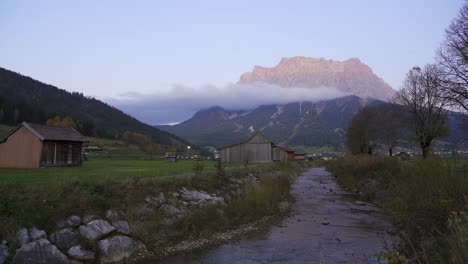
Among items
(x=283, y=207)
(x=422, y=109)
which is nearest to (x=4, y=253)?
(x=283, y=207)

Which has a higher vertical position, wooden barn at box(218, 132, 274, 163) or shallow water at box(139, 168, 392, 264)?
wooden barn at box(218, 132, 274, 163)

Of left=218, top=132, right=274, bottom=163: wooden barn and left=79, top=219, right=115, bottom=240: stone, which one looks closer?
left=79, top=219, right=115, bottom=240: stone

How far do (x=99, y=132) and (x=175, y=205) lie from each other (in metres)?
123

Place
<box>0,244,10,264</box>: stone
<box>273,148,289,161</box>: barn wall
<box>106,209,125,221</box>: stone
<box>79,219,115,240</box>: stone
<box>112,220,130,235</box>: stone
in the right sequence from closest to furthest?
<box>0,244,10,264</box>: stone, <box>79,219,115,240</box>: stone, <box>112,220,130,235</box>: stone, <box>106,209,125,221</box>: stone, <box>273,148,289,161</box>: barn wall

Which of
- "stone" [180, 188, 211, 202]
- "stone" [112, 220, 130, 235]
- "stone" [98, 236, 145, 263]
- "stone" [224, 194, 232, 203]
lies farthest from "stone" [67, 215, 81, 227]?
"stone" [224, 194, 232, 203]

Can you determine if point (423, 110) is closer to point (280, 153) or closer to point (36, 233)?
point (36, 233)

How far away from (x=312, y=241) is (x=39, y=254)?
11.3 m

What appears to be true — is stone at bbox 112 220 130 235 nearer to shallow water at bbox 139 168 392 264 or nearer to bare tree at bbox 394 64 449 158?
shallow water at bbox 139 168 392 264

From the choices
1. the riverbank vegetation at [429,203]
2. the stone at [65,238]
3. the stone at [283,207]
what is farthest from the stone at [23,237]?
the stone at [283,207]

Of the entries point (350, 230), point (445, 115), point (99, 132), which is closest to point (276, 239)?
point (350, 230)

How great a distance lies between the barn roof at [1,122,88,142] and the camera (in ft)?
125

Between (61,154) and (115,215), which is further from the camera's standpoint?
(61,154)

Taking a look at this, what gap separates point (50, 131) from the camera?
40.5 meters

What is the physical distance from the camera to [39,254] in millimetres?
12461
